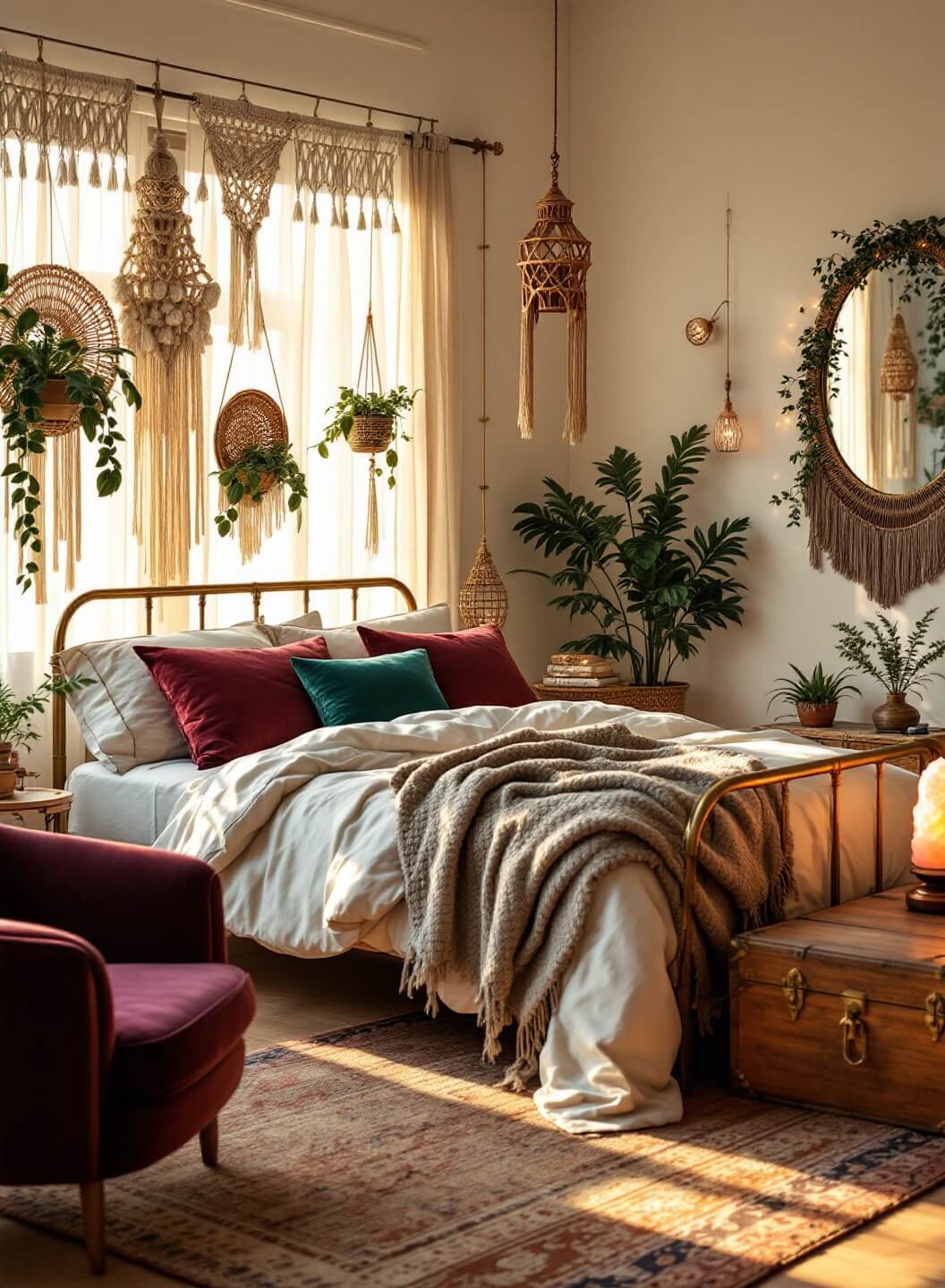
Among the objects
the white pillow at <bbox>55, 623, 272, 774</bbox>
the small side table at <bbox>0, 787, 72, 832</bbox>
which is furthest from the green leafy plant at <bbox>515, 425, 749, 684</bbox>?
the small side table at <bbox>0, 787, 72, 832</bbox>

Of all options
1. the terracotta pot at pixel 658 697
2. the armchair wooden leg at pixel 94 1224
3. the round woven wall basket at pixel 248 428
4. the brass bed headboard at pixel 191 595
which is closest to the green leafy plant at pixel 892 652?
the terracotta pot at pixel 658 697

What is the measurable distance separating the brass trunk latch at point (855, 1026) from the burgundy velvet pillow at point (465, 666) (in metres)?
2.08

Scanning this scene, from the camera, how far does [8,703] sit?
4602mm

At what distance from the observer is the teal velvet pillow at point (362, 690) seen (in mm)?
4855

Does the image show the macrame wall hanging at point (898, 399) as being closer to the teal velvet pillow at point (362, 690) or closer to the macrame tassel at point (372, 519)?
the macrame tassel at point (372, 519)

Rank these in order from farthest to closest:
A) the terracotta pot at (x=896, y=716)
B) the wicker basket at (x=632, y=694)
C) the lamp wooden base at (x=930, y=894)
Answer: the wicker basket at (x=632, y=694) < the terracotta pot at (x=896, y=716) < the lamp wooden base at (x=930, y=894)

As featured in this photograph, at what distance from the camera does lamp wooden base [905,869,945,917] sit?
12.0ft

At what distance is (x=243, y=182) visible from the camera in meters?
5.68

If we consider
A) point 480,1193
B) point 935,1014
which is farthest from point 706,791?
point 480,1193

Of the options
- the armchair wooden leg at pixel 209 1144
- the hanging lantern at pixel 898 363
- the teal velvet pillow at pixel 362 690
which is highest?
the hanging lantern at pixel 898 363

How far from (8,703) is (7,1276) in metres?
2.21

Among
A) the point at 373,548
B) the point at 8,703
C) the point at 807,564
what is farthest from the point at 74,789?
the point at 807,564

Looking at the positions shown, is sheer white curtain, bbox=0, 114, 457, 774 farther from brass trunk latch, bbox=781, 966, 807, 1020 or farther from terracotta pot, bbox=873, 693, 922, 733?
brass trunk latch, bbox=781, 966, 807, 1020

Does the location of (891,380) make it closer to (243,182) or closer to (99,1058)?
(243,182)
